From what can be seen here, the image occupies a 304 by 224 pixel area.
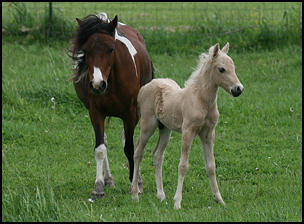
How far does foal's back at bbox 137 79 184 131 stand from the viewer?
6.46m

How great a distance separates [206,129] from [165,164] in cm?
199

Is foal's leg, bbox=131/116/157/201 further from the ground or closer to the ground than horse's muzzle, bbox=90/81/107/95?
closer to the ground

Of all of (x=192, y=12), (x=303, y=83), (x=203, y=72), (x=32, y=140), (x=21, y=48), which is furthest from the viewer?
(x=192, y=12)

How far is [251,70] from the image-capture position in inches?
488

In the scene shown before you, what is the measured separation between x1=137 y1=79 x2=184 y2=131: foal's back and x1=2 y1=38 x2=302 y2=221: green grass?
34.8 inches

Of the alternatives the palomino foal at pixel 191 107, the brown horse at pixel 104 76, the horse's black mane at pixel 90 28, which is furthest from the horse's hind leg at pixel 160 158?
the horse's black mane at pixel 90 28

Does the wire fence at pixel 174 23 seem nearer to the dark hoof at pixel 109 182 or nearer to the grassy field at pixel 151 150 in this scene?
the grassy field at pixel 151 150

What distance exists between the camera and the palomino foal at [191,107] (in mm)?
6094

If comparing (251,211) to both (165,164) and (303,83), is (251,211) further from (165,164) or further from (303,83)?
(303,83)

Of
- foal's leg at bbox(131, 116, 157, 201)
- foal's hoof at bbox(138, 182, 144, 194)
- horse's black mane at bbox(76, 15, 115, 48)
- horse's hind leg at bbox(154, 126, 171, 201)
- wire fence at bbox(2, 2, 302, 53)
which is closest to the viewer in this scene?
horse's black mane at bbox(76, 15, 115, 48)

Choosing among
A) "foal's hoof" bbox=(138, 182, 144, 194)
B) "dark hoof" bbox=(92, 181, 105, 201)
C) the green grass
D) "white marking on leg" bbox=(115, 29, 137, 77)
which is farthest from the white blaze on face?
"foal's hoof" bbox=(138, 182, 144, 194)

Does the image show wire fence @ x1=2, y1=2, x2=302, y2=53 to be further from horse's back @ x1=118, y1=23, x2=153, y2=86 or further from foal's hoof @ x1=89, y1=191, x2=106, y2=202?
foal's hoof @ x1=89, y1=191, x2=106, y2=202

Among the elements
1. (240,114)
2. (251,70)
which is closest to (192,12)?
(251,70)

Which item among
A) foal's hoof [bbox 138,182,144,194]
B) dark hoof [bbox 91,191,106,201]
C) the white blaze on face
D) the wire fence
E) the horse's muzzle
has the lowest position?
foal's hoof [bbox 138,182,144,194]
